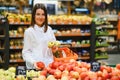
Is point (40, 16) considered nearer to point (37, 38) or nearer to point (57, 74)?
point (37, 38)

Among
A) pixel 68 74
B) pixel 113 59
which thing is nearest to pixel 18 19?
pixel 113 59

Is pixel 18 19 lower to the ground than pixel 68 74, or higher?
lower

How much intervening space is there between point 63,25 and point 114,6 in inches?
252

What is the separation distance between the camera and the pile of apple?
349cm

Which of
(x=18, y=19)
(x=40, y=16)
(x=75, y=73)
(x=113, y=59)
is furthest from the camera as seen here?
(x=113, y=59)

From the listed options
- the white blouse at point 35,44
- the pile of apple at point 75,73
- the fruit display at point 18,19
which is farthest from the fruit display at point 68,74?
the fruit display at point 18,19

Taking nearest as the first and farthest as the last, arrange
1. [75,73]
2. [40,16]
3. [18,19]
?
1. [75,73]
2. [40,16]
3. [18,19]

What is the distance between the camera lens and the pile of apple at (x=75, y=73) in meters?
3.49

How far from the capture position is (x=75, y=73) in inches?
142

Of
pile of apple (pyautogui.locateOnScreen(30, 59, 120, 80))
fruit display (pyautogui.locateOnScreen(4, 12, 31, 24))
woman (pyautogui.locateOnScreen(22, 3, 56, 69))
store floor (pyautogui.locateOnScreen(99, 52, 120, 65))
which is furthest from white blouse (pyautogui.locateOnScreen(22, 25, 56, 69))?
store floor (pyautogui.locateOnScreen(99, 52, 120, 65))

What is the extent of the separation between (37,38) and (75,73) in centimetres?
141

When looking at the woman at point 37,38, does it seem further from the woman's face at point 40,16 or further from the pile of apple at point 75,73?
the pile of apple at point 75,73

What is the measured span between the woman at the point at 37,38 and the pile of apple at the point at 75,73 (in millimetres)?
828

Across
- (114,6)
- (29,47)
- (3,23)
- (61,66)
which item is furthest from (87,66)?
(114,6)
